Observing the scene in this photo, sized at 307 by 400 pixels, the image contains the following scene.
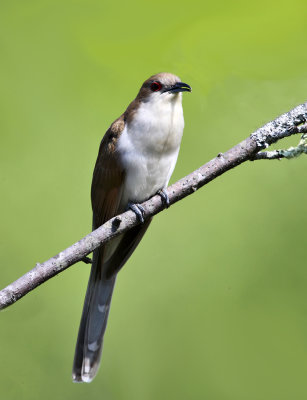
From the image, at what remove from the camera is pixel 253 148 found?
128 centimetres

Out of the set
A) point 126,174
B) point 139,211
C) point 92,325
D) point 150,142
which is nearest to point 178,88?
point 150,142

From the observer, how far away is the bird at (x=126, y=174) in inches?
Result: 67.4

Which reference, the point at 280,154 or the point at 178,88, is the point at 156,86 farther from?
the point at 280,154

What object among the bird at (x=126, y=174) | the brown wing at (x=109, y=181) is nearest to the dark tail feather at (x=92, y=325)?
the bird at (x=126, y=174)

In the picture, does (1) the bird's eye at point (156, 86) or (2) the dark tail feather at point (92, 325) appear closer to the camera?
(1) the bird's eye at point (156, 86)

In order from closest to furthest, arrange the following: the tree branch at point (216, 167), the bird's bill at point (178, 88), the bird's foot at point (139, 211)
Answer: the tree branch at point (216, 167) → the bird's foot at point (139, 211) → the bird's bill at point (178, 88)

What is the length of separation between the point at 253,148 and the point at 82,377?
107 centimetres

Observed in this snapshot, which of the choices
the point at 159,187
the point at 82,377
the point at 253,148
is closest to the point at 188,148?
the point at 159,187

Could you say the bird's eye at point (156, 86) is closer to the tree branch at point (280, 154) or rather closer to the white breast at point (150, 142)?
the white breast at point (150, 142)

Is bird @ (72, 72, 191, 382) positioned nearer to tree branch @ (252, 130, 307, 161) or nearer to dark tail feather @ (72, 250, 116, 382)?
dark tail feather @ (72, 250, 116, 382)

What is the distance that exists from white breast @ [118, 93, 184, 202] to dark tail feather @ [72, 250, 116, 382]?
322 millimetres

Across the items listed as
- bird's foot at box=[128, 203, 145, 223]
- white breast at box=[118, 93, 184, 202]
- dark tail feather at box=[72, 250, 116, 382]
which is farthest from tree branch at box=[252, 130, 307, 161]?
dark tail feather at box=[72, 250, 116, 382]

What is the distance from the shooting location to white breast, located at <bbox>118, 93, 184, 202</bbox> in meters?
1.70

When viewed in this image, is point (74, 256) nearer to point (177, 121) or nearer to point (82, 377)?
point (177, 121)
